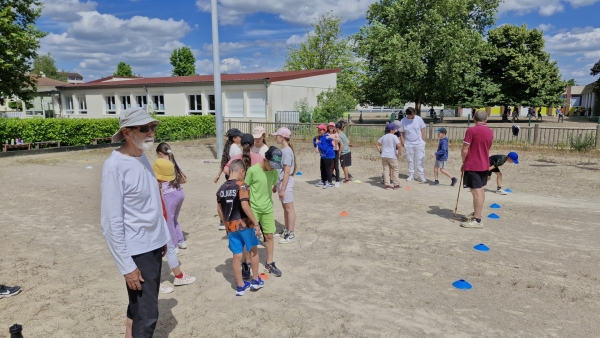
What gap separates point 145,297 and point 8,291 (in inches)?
101

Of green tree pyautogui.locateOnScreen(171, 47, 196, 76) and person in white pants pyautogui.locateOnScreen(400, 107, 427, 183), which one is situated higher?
green tree pyautogui.locateOnScreen(171, 47, 196, 76)

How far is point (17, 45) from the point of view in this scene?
22.2 metres

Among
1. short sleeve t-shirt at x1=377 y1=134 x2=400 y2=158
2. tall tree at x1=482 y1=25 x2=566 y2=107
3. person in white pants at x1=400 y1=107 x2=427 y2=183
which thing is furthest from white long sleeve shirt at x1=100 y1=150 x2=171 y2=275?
tall tree at x1=482 y1=25 x2=566 y2=107

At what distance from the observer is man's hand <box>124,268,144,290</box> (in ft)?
8.65

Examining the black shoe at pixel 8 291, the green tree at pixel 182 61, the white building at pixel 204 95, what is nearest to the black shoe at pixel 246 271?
the black shoe at pixel 8 291

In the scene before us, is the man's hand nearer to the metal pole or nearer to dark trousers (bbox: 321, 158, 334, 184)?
dark trousers (bbox: 321, 158, 334, 184)

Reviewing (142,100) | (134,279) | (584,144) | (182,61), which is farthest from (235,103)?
(182,61)

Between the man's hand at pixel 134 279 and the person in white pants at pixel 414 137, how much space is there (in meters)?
8.30

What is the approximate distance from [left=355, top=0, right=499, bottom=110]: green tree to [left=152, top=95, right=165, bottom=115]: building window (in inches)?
682

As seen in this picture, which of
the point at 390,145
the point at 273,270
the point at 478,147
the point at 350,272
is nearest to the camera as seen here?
the point at 273,270

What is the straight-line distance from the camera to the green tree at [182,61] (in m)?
58.7

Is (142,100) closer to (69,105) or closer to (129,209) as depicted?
(69,105)

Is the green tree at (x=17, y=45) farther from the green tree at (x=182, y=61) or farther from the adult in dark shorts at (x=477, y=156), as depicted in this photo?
the green tree at (x=182, y=61)

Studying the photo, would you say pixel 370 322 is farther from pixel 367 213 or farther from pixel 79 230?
pixel 79 230
